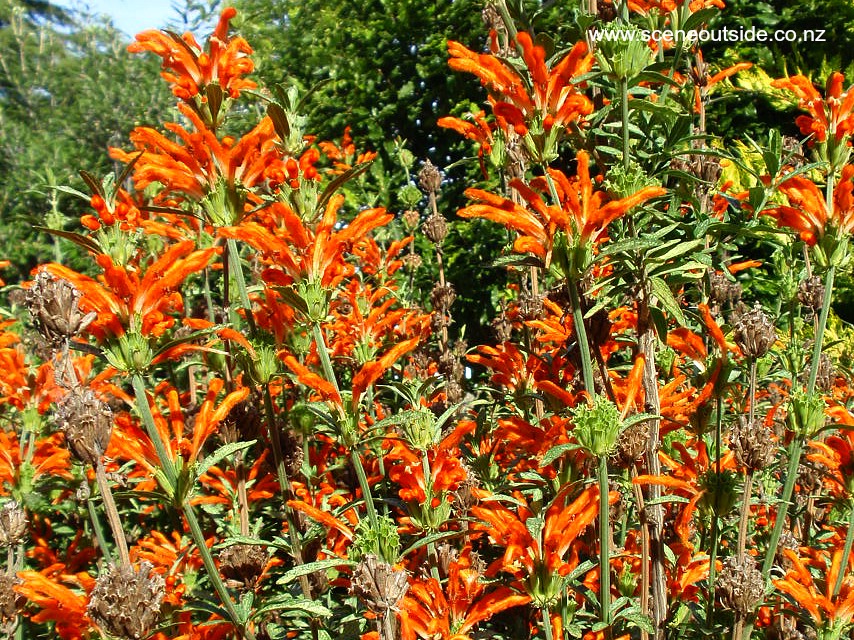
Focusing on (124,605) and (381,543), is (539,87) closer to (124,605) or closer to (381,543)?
(381,543)

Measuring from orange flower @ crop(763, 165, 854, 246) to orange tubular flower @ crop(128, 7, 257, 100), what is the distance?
1.56 metres

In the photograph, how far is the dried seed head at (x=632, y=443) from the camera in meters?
1.59

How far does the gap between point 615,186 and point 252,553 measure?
129cm

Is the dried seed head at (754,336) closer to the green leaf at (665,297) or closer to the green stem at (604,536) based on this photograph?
the green leaf at (665,297)

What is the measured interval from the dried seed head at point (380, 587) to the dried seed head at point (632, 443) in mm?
633

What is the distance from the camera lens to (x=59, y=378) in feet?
4.45

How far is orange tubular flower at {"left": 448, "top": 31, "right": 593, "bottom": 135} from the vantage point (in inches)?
60.1

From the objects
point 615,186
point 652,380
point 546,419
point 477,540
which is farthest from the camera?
point 477,540

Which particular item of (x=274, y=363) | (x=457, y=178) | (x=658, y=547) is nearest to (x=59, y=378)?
(x=274, y=363)

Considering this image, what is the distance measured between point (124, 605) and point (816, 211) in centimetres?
184

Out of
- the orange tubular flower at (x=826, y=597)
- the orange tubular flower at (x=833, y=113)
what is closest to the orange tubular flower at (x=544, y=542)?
the orange tubular flower at (x=826, y=597)

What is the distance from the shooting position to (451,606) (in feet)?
5.63

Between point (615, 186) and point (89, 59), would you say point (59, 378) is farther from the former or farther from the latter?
point (89, 59)

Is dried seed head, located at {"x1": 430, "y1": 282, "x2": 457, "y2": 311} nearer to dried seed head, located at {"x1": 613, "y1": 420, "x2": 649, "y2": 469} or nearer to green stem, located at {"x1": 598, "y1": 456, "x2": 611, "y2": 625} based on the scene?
dried seed head, located at {"x1": 613, "y1": 420, "x2": 649, "y2": 469}
